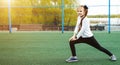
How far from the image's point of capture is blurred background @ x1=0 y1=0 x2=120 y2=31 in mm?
20094

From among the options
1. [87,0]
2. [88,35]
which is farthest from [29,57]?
[87,0]

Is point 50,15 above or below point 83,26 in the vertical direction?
below

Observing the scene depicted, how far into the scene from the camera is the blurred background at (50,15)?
20.1 m

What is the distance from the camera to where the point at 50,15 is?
2116cm

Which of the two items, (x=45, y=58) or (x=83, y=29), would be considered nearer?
(x=83, y=29)

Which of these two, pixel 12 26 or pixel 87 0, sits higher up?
pixel 87 0

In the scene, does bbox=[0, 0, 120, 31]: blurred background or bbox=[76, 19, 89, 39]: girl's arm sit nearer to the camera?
bbox=[76, 19, 89, 39]: girl's arm

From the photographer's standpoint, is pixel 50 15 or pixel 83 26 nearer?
pixel 83 26

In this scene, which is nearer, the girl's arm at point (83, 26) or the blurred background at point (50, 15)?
the girl's arm at point (83, 26)

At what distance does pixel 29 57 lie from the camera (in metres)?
8.42

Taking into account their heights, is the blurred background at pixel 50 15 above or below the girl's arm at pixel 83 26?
below

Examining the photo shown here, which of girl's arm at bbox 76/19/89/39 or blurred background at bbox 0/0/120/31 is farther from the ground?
girl's arm at bbox 76/19/89/39

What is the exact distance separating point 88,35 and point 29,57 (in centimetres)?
184

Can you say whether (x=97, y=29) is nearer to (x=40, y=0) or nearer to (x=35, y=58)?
(x=40, y=0)
